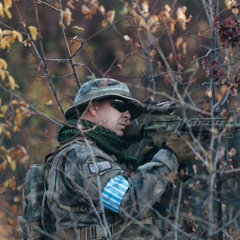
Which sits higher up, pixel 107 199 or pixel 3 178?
pixel 107 199

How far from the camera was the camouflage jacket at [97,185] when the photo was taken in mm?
7066

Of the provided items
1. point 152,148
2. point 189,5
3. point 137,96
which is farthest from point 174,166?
point 189,5

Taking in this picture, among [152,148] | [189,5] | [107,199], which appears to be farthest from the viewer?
[189,5]

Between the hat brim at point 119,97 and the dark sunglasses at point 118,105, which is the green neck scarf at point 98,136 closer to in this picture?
the hat brim at point 119,97

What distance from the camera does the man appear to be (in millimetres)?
7074

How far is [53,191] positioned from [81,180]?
0.83 feet

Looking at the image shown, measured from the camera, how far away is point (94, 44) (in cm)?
1398

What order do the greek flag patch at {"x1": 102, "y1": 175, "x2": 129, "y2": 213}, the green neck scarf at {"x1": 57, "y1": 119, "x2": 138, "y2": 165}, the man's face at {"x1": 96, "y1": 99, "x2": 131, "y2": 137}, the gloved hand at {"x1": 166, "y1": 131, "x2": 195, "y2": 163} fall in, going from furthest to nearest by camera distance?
the man's face at {"x1": 96, "y1": 99, "x2": 131, "y2": 137} → the green neck scarf at {"x1": 57, "y1": 119, "x2": 138, "y2": 165} → the gloved hand at {"x1": 166, "y1": 131, "x2": 195, "y2": 163} → the greek flag patch at {"x1": 102, "y1": 175, "x2": 129, "y2": 213}

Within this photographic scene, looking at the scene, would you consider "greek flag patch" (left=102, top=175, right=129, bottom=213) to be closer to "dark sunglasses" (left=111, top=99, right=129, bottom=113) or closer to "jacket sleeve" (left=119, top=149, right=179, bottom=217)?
"jacket sleeve" (left=119, top=149, right=179, bottom=217)

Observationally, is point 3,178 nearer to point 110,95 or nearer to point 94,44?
point 94,44

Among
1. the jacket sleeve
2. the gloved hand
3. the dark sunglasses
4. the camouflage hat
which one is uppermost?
the camouflage hat

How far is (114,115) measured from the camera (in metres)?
7.61

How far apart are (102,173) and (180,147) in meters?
0.56

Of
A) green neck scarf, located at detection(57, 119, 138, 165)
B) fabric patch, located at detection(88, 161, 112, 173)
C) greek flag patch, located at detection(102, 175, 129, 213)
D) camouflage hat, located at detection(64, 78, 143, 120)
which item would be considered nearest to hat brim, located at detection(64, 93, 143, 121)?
camouflage hat, located at detection(64, 78, 143, 120)
